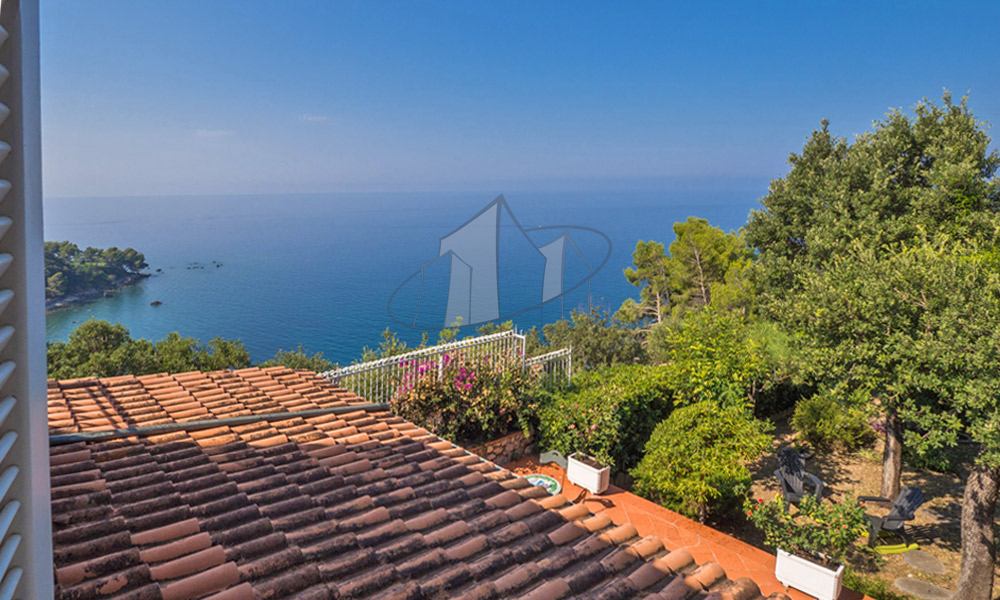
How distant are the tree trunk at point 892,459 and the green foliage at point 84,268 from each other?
39.4 metres

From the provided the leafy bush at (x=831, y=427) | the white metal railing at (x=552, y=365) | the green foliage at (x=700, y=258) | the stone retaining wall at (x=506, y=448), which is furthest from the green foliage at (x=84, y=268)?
the leafy bush at (x=831, y=427)

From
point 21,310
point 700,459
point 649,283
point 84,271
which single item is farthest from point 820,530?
point 84,271

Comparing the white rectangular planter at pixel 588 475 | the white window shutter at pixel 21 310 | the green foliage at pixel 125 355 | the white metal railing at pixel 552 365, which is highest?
the white window shutter at pixel 21 310

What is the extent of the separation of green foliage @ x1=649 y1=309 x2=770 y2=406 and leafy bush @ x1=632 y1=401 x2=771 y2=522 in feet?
5.97

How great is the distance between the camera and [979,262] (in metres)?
6.98

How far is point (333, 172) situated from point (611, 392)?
7347 cm

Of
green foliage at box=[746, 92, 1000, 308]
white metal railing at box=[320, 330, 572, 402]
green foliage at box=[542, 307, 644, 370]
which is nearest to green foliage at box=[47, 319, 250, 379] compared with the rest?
white metal railing at box=[320, 330, 572, 402]

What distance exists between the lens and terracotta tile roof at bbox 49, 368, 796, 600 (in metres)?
2.56

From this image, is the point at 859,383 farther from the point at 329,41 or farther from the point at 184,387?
the point at 329,41

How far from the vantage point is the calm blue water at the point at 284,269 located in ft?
164

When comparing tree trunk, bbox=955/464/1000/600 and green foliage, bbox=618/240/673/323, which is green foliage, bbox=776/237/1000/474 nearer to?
tree trunk, bbox=955/464/1000/600

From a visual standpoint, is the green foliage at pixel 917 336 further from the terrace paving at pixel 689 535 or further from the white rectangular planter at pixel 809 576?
the terrace paving at pixel 689 535

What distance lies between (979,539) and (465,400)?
291 inches

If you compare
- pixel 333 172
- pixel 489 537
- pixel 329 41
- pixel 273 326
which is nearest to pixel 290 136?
pixel 329 41
